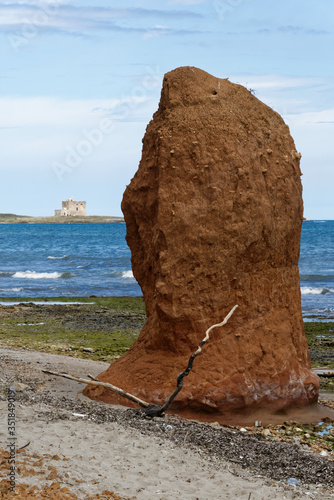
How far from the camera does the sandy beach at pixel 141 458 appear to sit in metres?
6.56

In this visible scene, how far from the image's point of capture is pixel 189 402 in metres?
9.55

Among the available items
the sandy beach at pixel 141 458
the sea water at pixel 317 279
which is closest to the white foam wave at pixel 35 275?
the sea water at pixel 317 279

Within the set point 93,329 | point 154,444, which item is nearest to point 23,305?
point 93,329

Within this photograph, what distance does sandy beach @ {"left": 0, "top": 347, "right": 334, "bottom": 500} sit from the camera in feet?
21.5

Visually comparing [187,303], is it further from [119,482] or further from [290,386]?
[119,482]

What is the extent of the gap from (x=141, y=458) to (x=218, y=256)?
3453mm

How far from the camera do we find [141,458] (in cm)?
741

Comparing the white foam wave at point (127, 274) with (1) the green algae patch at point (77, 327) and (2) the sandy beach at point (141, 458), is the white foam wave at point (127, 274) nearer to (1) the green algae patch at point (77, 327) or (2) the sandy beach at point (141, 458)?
(1) the green algae patch at point (77, 327)

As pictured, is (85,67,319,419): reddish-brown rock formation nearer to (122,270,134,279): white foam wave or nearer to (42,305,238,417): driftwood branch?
(42,305,238,417): driftwood branch

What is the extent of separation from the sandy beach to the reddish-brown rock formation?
2.55 feet

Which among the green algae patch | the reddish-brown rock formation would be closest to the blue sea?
the green algae patch

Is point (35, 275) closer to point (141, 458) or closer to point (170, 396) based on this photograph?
point (170, 396)

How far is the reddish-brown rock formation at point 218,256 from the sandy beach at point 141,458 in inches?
30.6

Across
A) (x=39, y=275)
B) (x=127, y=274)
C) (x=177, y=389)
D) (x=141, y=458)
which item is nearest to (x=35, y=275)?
(x=39, y=275)
